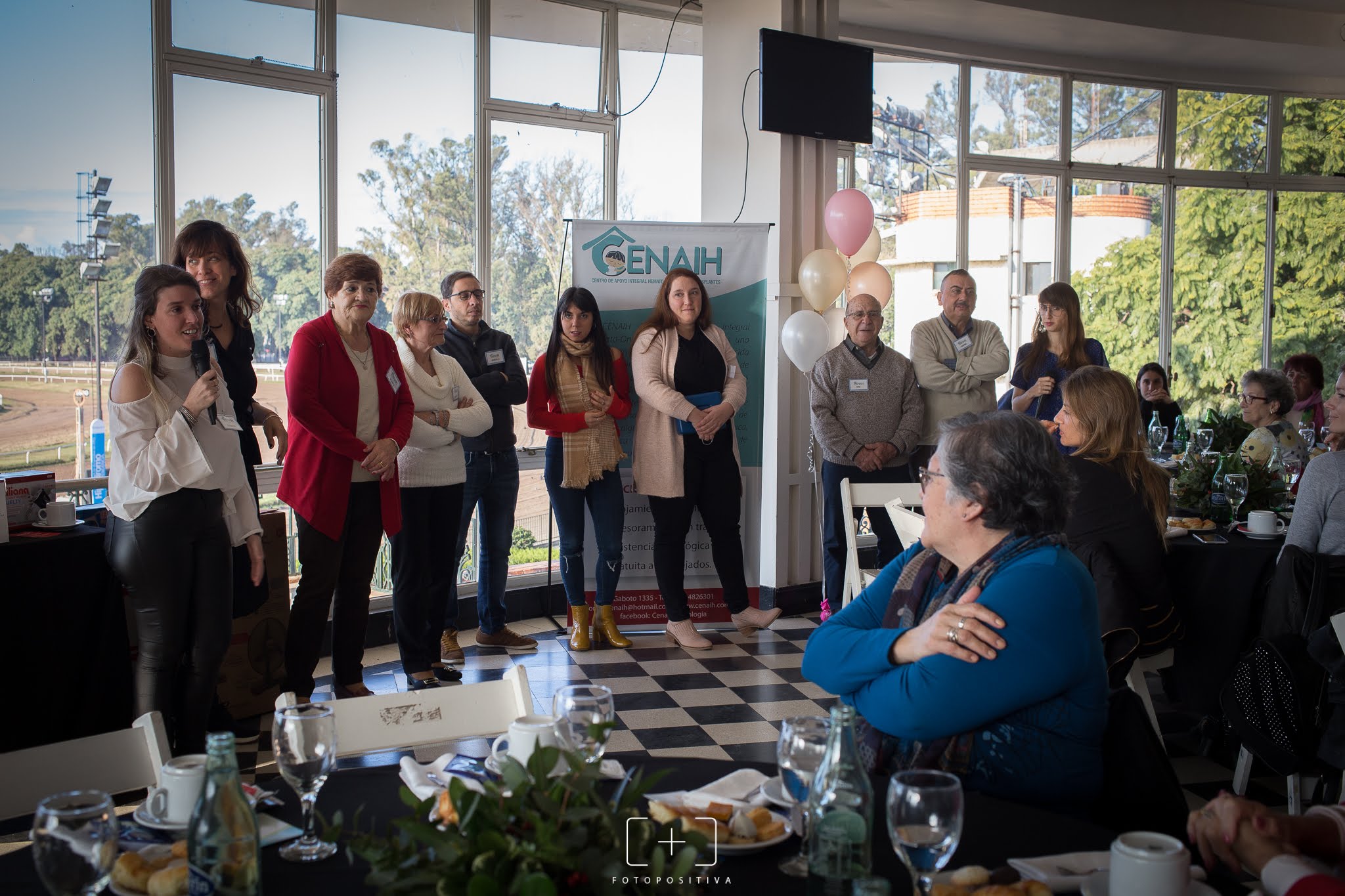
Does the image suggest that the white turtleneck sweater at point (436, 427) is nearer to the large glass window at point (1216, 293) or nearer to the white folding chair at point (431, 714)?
the white folding chair at point (431, 714)

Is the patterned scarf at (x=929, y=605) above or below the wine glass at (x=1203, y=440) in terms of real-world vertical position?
below

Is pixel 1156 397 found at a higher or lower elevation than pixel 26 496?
higher

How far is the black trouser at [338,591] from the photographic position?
158 inches

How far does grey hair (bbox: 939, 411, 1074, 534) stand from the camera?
1.91 m

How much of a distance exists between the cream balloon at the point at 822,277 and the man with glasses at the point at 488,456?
5.57ft

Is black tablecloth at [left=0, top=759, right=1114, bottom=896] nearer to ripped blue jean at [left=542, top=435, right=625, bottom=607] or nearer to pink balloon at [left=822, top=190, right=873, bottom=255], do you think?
ripped blue jean at [left=542, top=435, right=625, bottom=607]

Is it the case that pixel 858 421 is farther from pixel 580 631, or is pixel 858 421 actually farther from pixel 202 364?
pixel 202 364

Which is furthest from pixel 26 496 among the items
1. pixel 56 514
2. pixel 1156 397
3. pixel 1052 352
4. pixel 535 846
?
pixel 1156 397

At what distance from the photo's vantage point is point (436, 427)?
4.52 meters

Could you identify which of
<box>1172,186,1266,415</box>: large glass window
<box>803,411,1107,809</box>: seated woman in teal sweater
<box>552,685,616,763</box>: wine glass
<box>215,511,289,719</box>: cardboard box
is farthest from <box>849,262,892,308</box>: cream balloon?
<box>552,685,616,763</box>: wine glass

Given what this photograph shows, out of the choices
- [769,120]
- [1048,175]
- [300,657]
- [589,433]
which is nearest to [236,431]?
[300,657]

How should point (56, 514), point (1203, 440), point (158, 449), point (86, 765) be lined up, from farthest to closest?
point (1203, 440), point (56, 514), point (158, 449), point (86, 765)

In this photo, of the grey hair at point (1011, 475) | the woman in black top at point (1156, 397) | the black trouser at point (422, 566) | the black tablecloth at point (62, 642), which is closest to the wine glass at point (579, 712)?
the grey hair at point (1011, 475)

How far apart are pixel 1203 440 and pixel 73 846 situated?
462 cm
